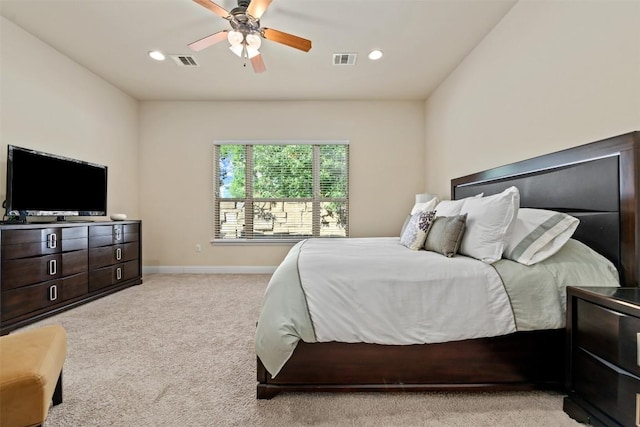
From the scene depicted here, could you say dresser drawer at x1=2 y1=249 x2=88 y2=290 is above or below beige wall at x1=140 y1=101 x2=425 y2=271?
below

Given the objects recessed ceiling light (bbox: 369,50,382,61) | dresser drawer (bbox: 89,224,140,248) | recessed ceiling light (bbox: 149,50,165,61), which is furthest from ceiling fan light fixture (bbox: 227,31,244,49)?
dresser drawer (bbox: 89,224,140,248)

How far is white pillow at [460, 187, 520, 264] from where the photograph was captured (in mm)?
1730

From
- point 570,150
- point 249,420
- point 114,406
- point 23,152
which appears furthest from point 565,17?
point 23,152

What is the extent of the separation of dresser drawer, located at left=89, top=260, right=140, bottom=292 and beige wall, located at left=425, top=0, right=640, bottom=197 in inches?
175

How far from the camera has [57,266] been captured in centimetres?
278

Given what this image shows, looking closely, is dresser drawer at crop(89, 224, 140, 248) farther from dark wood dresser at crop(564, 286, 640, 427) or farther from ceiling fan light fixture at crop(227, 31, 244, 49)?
dark wood dresser at crop(564, 286, 640, 427)

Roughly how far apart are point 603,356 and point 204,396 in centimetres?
190

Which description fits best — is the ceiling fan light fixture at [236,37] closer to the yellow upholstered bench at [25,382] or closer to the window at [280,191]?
the window at [280,191]

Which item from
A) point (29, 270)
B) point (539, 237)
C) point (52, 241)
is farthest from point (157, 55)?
point (539, 237)

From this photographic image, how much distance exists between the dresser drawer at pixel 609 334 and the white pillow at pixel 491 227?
1.51 feet

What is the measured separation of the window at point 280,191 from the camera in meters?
4.62

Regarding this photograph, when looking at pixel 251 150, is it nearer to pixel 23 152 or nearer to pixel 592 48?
pixel 23 152

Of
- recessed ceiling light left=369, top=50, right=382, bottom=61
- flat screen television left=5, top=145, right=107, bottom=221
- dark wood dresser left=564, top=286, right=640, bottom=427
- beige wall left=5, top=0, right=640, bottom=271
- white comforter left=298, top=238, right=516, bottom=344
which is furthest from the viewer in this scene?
recessed ceiling light left=369, top=50, right=382, bottom=61

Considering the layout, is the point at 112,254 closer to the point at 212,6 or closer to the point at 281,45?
the point at 212,6
